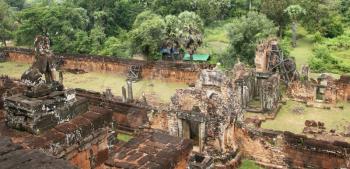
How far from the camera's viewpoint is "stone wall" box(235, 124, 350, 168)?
46.7 ft

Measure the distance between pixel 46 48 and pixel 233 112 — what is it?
29.0 ft

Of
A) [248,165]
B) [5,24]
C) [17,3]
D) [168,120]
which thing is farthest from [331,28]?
[17,3]

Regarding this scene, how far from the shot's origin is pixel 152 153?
7367 mm

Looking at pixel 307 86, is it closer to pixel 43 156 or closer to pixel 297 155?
pixel 297 155

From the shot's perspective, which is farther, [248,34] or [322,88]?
[248,34]

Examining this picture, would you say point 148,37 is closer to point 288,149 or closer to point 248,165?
point 248,165

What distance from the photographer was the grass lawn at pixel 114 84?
25384 mm

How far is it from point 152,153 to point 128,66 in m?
20.9

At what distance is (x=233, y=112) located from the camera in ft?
50.1

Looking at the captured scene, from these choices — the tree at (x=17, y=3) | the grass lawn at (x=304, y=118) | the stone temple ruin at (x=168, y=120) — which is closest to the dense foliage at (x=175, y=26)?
the stone temple ruin at (x=168, y=120)

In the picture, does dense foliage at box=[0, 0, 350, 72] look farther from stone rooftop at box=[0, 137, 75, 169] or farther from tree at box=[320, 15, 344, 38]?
stone rooftop at box=[0, 137, 75, 169]

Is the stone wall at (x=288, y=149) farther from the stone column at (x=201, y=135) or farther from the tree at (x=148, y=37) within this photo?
the tree at (x=148, y=37)

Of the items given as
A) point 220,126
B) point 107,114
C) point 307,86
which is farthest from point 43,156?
point 307,86

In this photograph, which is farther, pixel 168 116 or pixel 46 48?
pixel 168 116
